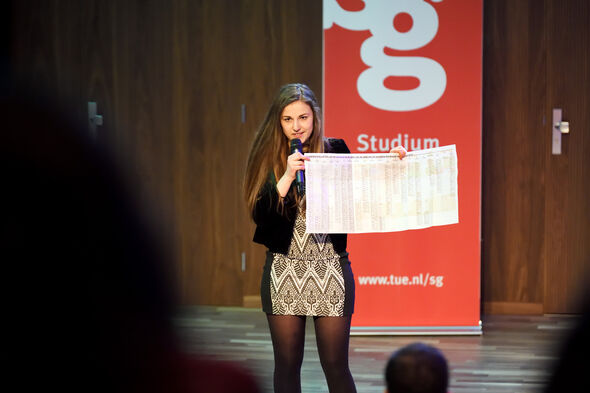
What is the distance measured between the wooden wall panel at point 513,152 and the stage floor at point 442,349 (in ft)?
1.01

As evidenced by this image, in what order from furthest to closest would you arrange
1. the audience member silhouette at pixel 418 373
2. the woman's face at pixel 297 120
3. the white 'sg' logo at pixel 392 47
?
the white 'sg' logo at pixel 392 47
the woman's face at pixel 297 120
the audience member silhouette at pixel 418 373

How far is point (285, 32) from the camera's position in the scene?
171 inches

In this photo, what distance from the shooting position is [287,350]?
79.4 inches

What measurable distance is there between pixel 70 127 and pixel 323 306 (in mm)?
1717

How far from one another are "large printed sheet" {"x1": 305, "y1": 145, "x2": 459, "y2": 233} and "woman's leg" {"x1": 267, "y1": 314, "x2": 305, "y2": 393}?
41cm

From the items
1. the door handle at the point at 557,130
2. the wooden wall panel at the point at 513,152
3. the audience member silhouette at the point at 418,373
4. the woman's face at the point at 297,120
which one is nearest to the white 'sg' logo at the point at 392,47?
the wooden wall panel at the point at 513,152

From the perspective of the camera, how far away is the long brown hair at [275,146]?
6.77 feet

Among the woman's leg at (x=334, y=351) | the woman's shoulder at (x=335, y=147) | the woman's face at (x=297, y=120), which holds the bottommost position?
the woman's leg at (x=334, y=351)

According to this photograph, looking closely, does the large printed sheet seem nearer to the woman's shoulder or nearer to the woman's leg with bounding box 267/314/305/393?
the woman's shoulder

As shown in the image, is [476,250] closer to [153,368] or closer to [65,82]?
[65,82]

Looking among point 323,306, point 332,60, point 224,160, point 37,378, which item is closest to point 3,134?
point 37,378

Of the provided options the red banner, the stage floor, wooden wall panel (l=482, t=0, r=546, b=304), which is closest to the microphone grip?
the stage floor

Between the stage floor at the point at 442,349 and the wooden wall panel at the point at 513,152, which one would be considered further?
the wooden wall panel at the point at 513,152

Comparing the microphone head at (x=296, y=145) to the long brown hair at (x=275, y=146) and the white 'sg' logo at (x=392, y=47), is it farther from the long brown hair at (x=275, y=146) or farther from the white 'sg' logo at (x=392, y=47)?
the white 'sg' logo at (x=392, y=47)
